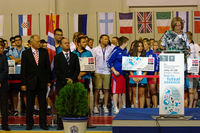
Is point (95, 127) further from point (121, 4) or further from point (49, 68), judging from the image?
point (121, 4)

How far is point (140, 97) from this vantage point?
795cm

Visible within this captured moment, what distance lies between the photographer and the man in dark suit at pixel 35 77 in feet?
21.7

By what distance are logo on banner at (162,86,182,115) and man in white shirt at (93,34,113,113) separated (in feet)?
12.4

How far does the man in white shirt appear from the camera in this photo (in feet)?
28.3

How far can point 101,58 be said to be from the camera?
347 inches

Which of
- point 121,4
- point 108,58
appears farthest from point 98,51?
point 121,4

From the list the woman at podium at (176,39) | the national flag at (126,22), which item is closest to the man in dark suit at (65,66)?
the woman at podium at (176,39)

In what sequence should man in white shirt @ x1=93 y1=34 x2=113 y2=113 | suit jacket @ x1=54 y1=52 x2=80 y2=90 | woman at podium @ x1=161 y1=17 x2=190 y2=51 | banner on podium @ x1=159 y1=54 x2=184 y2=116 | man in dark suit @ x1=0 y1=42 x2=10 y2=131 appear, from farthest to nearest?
man in white shirt @ x1=93 y1=34 x2=113 y2=113 → suit jacket @ x1=54 y1=52 x2=80 y2=90 → man in dark suit @ x1=0 y1=42 x2=10 y2=131 → woman at podium @ x1=161 y1=17 x2=190 y2=51 → banner on podium @ x1=159 y1=54 x2=184 y2=116

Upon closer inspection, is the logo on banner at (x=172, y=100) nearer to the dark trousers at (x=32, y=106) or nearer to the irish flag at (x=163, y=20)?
the dark trousers at (x=32, y=106)

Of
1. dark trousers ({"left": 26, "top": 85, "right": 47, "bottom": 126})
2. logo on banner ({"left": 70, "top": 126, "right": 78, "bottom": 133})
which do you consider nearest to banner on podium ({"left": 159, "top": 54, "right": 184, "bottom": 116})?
logo on banner ({"left": 70, "top": 126, "right": 78, "bottom": 133})

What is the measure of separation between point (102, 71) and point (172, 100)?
3.99 meters

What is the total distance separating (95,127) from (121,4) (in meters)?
11.2

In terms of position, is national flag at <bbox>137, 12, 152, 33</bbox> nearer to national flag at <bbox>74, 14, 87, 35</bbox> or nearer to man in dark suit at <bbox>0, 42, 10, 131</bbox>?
national flag at <bbox>74, 14, 87, 35</bbox>

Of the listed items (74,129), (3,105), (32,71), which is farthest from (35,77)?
(74,129)
